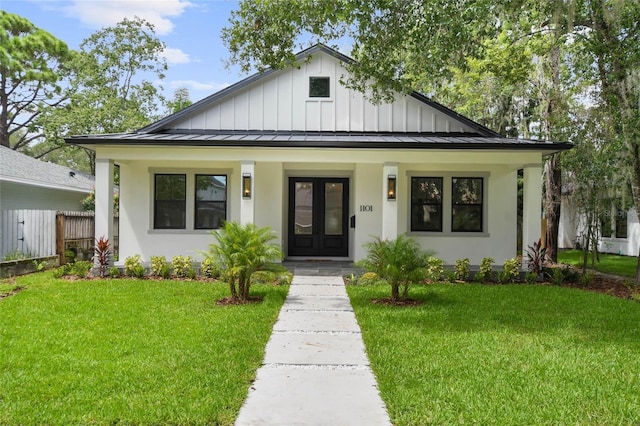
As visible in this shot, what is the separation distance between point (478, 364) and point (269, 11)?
6228 millimetres

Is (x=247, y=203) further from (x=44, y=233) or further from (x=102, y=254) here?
(x=44, y=233)

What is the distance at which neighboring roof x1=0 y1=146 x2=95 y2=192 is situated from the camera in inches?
533

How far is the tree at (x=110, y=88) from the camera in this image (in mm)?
23531

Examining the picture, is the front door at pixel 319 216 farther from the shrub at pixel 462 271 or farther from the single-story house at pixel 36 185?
the single-story house at pixel 36 185

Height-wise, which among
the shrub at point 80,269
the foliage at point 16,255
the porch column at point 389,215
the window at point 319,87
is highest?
the window at point 319,87

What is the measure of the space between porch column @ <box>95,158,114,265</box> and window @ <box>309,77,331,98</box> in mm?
5290

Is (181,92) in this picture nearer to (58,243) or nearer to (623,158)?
(58,243)

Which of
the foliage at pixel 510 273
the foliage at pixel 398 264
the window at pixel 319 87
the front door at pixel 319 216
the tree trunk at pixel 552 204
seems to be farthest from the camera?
the tree trunk at pixel 552 204

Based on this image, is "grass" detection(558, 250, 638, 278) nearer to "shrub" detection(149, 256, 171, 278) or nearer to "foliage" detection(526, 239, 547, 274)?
"foliage" detection(526, 239, 547, 274)

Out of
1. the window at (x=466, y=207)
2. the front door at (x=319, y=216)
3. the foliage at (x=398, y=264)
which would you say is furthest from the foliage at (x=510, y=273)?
the front door at (x=319, y=216)

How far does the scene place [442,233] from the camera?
1186 centimetres

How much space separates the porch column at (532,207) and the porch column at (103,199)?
9.41 meters

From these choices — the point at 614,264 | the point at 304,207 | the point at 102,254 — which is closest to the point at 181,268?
the point at 102,254

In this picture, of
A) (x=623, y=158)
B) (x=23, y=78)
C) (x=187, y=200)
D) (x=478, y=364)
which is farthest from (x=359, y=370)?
(x=23, y=78)
